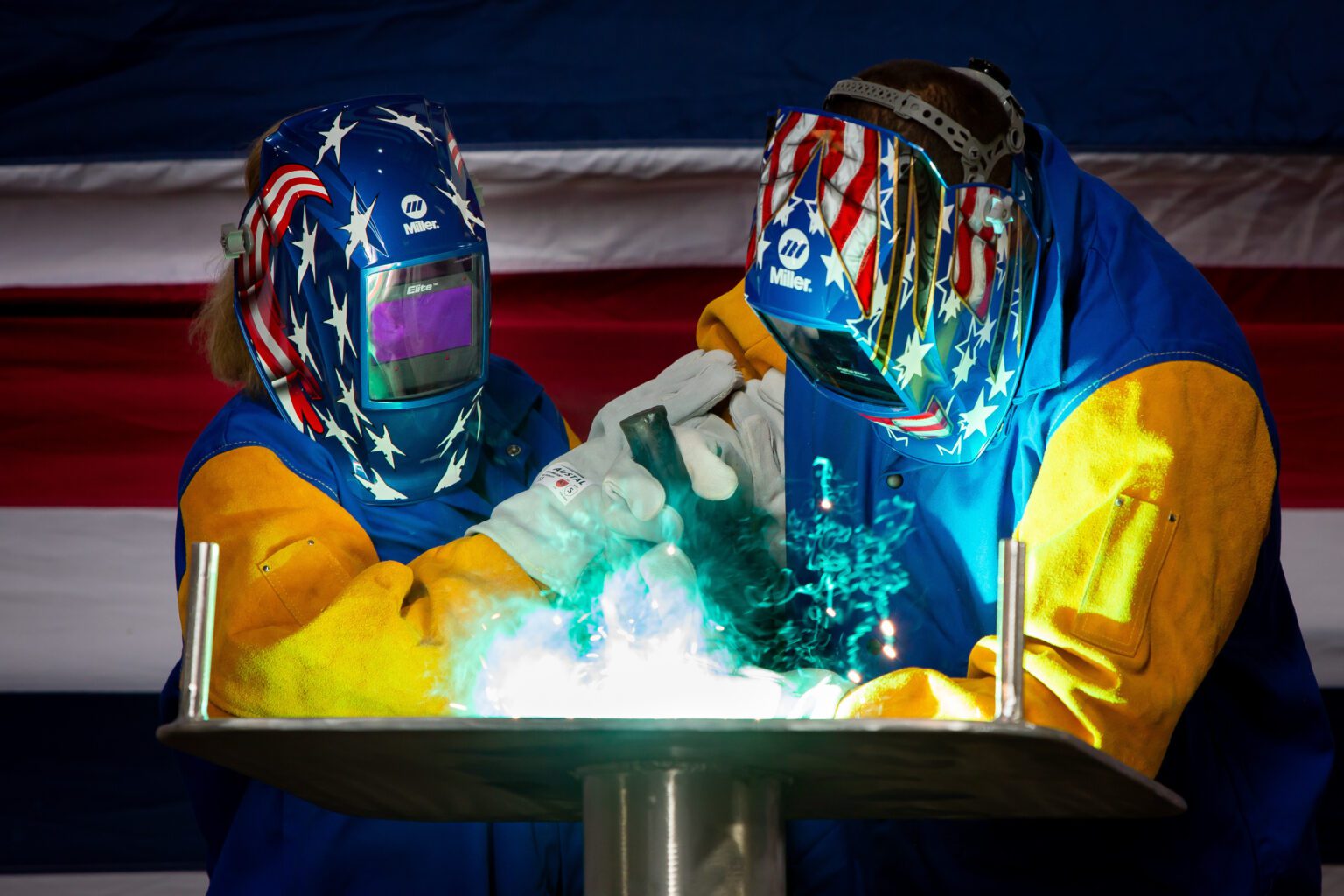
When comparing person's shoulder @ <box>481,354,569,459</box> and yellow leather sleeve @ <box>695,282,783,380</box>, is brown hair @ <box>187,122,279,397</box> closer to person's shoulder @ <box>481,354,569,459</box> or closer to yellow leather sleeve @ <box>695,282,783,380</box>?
person's shoulder @ <box>481,354,569,459</box>

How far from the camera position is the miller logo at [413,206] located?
1.57 metres

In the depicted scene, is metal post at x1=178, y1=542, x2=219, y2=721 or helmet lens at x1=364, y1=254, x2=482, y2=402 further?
helmet lens at x1=364, y1=254, x2=482, y2=402

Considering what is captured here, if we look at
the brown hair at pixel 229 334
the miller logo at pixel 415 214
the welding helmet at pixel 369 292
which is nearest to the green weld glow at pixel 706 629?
the welding helmet at pixel 369 292

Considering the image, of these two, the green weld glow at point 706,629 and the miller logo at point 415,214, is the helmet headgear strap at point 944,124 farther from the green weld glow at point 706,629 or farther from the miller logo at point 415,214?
the miller logo at point 415,214

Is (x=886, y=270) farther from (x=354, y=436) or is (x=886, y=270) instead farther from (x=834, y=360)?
(x=354, y=436)

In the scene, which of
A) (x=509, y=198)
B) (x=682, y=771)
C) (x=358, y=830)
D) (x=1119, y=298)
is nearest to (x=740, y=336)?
(x=1119, y=298)

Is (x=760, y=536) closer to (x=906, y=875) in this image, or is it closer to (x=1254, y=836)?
(x=906, y=875)

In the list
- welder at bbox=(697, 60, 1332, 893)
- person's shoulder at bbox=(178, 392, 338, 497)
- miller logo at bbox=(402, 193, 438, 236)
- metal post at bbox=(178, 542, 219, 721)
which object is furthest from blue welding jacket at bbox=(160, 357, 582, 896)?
metal post at bbox=(178, 542, 219, 721)

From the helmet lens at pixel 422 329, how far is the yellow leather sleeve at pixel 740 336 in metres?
0.27

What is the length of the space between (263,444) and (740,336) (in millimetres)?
480

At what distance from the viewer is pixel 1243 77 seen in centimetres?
223

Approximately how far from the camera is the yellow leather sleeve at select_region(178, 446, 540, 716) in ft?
4.47

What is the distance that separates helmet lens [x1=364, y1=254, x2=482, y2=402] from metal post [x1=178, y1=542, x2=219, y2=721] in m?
0.72

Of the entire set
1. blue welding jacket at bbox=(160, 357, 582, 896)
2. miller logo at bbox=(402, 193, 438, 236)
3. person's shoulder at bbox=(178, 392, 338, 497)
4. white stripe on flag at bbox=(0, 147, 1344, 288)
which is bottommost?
blue welding jacket at bbox=(160, 357, 582, 896)
